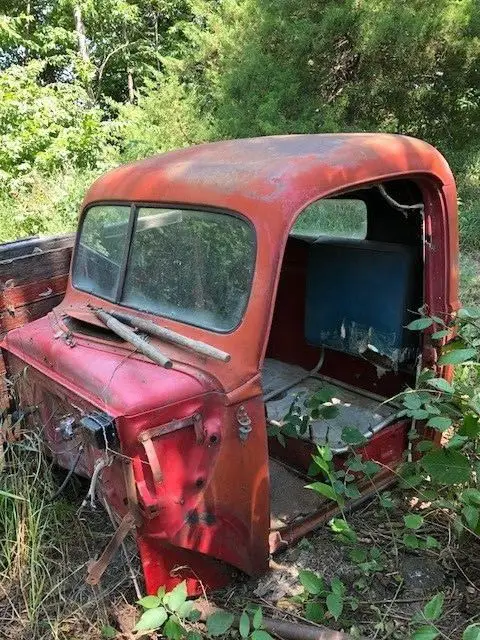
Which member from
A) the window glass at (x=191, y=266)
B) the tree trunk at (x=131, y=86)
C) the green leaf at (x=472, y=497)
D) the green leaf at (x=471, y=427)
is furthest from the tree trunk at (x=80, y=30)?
the green leaf at (x=472, y=497)

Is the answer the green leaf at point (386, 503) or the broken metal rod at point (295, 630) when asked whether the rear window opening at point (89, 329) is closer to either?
the broken metal rod at point (295, 630)

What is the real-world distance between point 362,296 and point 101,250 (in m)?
1.50

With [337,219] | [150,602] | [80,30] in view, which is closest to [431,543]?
[150,602]

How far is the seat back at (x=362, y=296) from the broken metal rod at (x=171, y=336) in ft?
4.11

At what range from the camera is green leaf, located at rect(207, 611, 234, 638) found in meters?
2.11

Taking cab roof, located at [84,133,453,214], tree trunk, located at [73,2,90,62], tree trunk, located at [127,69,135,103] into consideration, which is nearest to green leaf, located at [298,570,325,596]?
cab roof, located at [84,133,453,214]

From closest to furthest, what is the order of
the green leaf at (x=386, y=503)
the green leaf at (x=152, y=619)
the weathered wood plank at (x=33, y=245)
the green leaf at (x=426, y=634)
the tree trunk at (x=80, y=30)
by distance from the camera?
the green leaf at (x=426, y=634) → the green leaf at (x=152, y=619) → the green leaf at (x=386, y=503) → the weathered wood plank at (x=33, y=245) → the tree trunk at (x=80, y=30)

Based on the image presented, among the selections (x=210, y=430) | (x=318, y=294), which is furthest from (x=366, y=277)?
(x=210, y=430)

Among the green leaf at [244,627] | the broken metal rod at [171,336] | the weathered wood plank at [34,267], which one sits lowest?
the green leaf at [244,627]

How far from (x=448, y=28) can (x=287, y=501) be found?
7435 millimetres

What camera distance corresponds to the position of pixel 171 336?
2.38 metres

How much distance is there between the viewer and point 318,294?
12.0 ft

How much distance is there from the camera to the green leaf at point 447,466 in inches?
87.1

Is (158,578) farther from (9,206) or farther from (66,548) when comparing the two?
(9,206)
